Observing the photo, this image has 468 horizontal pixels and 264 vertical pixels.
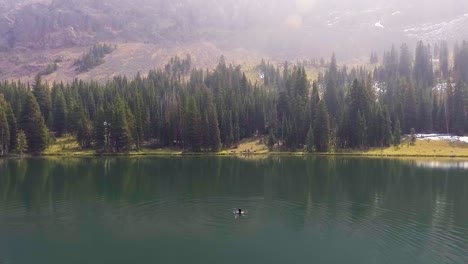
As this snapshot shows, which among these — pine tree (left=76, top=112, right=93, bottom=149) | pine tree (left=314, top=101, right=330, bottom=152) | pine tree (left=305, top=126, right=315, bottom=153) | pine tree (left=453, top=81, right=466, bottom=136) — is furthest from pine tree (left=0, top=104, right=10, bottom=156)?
pine tree (left=453, top=81, right=466, bottom=136)

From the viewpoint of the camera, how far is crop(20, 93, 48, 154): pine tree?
15262cm

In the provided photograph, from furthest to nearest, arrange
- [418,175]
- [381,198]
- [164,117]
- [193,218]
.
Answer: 1. [164,117]
2. [418,175]
3. [381,198]
4. [193,218]

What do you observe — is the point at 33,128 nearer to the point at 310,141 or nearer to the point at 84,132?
the point at 84,132

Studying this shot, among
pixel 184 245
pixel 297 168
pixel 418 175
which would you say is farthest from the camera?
pixel 297 168

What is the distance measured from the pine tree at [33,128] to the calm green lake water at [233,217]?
49.4 meters

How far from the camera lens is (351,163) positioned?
126m

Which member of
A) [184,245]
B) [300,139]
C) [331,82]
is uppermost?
[331,82]

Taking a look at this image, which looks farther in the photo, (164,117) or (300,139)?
(164,117)

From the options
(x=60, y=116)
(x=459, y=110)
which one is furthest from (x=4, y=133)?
(x=459, y=110)

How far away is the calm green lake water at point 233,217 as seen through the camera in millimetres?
43844

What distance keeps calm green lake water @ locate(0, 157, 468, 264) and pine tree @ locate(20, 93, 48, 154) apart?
49.4 meters

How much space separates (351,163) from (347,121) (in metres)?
43.5

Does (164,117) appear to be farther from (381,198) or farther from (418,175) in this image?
(381,198)

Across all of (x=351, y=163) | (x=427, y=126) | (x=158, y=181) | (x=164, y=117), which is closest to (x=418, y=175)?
(x=351, y=163)
